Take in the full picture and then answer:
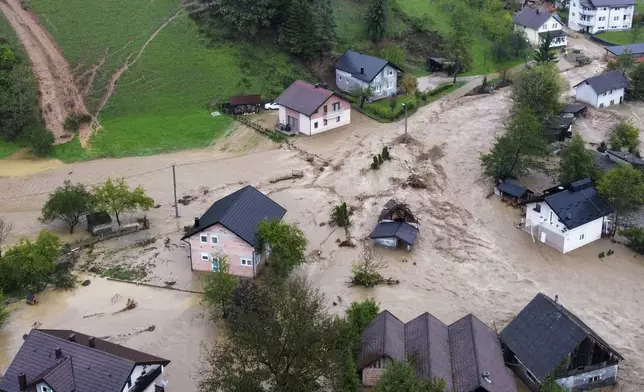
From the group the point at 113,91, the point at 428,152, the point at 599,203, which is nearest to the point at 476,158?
the point at 428,152

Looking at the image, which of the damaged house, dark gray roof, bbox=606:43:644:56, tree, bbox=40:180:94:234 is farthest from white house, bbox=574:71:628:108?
tree, bbox=40:180:94:234

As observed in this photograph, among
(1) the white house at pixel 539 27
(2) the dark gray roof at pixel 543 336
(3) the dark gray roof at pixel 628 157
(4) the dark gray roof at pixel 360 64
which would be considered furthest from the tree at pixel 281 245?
(1) the white house at pixel 539 27

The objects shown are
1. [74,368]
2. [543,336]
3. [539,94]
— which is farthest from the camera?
[539,94]

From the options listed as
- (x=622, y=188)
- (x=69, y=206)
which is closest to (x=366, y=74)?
(x=622, y=188)

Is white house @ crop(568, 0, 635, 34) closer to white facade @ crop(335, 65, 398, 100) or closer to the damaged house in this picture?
white facade @ crop(335, 65, 398, 100)

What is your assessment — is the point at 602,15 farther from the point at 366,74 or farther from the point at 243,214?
the point at 243,214

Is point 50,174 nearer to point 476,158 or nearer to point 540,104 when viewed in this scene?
point 476,158
